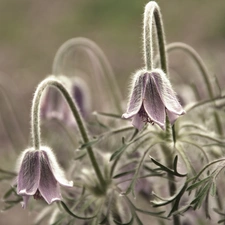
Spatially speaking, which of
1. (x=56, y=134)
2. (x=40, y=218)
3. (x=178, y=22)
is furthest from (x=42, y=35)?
(x=40, y=218)

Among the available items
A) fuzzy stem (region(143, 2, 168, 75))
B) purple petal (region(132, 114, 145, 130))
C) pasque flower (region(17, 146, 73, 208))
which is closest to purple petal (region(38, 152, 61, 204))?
pasque flower (region(17, 146, 73, 208))

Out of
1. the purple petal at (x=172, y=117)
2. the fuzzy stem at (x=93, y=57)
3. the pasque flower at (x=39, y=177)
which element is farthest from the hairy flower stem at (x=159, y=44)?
the fuzzy stem at (x=93, y=57)

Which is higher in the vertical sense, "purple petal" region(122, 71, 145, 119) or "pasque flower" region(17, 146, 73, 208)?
"purple petal" region(122, 71, 145, 119)

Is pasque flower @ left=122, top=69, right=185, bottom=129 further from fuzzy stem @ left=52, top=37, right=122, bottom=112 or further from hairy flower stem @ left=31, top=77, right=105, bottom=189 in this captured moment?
fuzzy stem @ left=52, top=37, right=122, bottom=112

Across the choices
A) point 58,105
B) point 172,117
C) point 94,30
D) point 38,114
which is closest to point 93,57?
point 58,105

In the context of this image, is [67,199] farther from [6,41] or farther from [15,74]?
[6,41]

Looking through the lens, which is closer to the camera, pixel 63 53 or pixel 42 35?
pixel 63 53
